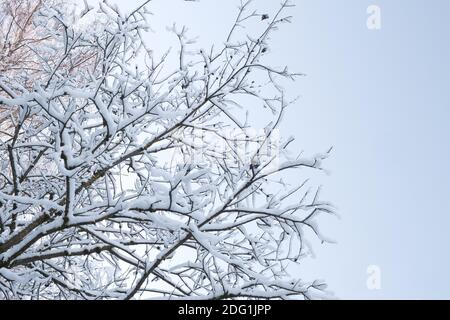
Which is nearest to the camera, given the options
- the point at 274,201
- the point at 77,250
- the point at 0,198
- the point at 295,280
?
the point at 295,280

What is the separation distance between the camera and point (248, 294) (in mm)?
2812

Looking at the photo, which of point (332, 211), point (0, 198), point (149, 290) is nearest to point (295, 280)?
point (332, 211)

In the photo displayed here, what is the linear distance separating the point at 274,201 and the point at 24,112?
187 centimetres

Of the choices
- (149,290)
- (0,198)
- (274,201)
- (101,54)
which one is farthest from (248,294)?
(101,54)

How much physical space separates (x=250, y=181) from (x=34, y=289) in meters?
2.58

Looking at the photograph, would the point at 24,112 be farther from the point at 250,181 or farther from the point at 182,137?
the point at 250,181

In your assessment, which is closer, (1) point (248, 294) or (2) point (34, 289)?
(1) point (248, 294)

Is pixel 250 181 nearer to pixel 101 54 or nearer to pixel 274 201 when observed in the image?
pixel 274 201

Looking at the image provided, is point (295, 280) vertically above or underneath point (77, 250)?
underneath
